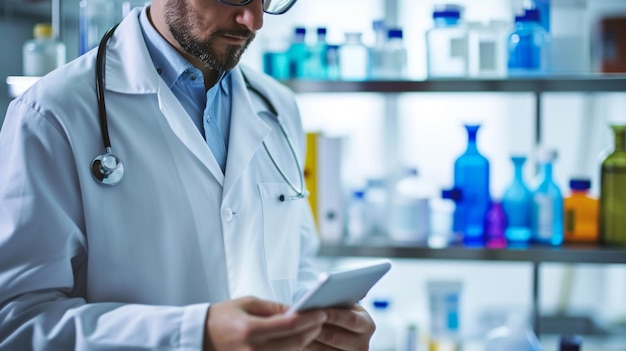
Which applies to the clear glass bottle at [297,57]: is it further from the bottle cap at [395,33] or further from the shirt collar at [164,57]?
the shirt collar at [164,57]

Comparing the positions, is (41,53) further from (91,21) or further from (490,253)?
(490,253)

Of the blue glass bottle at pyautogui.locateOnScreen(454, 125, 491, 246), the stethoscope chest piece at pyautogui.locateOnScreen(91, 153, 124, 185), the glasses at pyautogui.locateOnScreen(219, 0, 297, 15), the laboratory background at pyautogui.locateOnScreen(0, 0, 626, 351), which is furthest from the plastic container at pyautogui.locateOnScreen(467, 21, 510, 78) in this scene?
the stethoscope chest piece at pyautogui.locateOnScreen(91, 153, 124, 185)

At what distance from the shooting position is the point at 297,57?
1921 mm

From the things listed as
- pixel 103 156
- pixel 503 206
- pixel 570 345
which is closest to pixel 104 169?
pixel 103 156

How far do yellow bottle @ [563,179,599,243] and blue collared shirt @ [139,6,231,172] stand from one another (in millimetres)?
989

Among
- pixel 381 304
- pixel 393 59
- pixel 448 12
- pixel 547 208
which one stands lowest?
pixel 381 304

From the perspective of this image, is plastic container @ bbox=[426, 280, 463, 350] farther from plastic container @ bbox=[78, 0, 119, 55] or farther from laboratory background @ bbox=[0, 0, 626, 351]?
plastic container @ bbox=[78, 0, 119, 55]

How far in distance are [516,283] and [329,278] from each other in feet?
5.22

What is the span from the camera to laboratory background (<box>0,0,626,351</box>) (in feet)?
5.92

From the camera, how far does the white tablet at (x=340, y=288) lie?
2.82 ft

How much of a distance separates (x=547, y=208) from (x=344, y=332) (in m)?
0.95

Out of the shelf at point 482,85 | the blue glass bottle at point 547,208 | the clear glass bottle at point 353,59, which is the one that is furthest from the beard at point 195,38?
the blue glass bottle at point 547,208

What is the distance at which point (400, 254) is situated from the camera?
1818 mm

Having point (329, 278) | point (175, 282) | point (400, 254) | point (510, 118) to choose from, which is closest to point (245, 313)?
point (329, 278)
